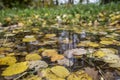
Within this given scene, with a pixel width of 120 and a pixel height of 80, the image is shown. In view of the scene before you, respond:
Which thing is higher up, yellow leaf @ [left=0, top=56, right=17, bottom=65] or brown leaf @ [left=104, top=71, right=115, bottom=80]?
yellow leaf @ [left=0, top=56, right=17, bottom=65]

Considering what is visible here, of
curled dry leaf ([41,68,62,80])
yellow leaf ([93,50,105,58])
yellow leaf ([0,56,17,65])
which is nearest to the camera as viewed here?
curled dry leaf ([41,68,62,80])

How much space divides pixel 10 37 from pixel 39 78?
938 millimetres

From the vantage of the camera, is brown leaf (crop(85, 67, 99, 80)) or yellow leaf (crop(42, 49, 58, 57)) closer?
brown leaf (crop(85, 67, 99, 80))

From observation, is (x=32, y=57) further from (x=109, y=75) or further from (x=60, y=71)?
(x=109, y=75)

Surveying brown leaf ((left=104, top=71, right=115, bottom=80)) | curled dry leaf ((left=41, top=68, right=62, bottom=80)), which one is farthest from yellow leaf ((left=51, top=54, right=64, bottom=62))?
brown leaf ((left=104, top=71, right=115, bottom=80))

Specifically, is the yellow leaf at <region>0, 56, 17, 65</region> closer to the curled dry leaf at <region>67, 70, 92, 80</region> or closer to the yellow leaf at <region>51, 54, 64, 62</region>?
the yellow leaf at <region>51, 54, 64, 62</region>

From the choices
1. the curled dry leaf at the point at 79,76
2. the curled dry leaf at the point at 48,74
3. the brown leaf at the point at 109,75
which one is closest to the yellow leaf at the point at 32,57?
the curled dry leaf at the point at 48,74

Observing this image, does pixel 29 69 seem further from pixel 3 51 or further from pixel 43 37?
pixel 43 37

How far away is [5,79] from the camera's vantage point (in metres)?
0.92

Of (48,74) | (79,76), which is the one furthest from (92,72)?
(48,74)

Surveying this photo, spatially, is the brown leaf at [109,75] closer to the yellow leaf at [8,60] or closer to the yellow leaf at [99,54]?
the yellow leaf at [99,54]

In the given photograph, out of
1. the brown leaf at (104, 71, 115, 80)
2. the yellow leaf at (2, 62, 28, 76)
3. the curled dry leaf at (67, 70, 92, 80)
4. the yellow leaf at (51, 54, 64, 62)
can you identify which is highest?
the yellow leaf at (2, 62, 28, 76)

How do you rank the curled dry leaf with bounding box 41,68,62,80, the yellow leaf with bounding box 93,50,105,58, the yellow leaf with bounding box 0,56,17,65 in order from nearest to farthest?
1. the curled dry leaf with bounding box 41,68,62,80
2. the yellow leaf with bounding box 0,56,17,65
3. the yellow leaf with bounding box 93,50,105,58

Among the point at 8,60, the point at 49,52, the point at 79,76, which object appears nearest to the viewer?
the point at 79,76
